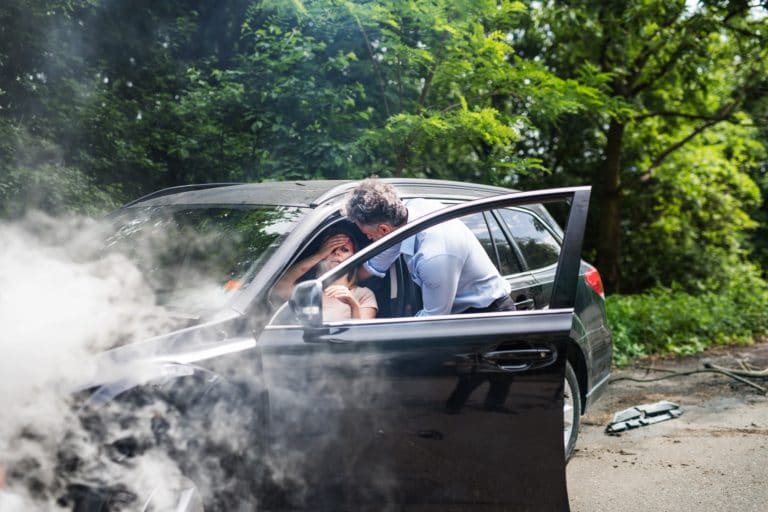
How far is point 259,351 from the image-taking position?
2.86 metres

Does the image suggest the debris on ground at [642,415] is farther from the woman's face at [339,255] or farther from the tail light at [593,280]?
the woman's face at [339,255]

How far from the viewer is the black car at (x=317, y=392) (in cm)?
264

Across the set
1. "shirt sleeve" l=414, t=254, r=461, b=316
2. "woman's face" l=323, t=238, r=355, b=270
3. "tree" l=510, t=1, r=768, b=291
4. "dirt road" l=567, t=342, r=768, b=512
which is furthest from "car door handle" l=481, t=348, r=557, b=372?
"tree" l=510, t=1, r=768, b=291

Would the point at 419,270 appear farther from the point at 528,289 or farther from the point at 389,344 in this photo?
the point at 528,289

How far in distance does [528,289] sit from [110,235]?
2303 millimetres

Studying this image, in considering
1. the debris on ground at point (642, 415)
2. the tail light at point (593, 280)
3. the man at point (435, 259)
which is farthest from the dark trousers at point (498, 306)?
the debris on ground at point (642, 415)

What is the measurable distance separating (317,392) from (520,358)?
885 mm

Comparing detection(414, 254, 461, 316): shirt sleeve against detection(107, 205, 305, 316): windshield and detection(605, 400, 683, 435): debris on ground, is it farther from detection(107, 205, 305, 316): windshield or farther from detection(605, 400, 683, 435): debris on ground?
detection(605, 400, 683, 435): debris on ground

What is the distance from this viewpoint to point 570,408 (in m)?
4.24

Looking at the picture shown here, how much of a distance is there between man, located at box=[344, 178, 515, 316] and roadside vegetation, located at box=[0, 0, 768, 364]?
11.8 feet

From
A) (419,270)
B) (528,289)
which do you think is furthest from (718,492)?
(419,270)

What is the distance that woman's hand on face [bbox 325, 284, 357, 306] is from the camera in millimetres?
3258

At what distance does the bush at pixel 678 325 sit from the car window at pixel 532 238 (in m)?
4.48

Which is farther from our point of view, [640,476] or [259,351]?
[640,476]
